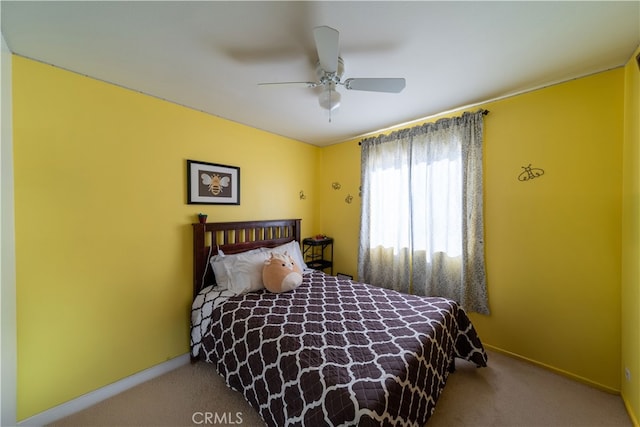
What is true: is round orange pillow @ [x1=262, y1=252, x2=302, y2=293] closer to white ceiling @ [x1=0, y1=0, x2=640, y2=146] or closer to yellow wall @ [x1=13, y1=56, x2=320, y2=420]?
yellow wall @ [x1=13, y1=56, x2=320, y2=420]

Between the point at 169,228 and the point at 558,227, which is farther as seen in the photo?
the point at 169,228

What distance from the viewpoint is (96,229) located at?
71.4 inches

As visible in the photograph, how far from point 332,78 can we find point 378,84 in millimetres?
312

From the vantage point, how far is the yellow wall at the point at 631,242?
150 cm

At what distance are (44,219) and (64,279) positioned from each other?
1.48 ft

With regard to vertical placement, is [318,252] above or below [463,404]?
above

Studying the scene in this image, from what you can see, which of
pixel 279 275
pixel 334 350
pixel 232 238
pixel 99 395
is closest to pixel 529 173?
pixel 334 350

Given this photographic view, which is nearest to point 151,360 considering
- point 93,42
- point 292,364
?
point 292,364

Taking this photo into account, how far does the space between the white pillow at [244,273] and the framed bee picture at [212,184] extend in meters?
0.68

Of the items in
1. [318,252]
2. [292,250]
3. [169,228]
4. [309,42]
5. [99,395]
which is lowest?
[99,395]

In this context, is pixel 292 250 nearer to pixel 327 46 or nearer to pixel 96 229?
pixel 96 229

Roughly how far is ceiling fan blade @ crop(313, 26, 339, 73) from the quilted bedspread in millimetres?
1691

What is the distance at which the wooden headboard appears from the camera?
2.33 m

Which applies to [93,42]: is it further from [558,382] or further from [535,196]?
[558,382]
